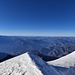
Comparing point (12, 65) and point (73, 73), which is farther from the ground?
point (12, 65)

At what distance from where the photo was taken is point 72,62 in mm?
20000

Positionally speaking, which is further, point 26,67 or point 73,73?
point 73,73

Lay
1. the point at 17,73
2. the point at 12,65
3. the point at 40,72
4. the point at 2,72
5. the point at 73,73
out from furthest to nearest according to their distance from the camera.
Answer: the point at 73,73
the point at 12,65
the point at 2,72
the point at 17,73
the point at 40,72

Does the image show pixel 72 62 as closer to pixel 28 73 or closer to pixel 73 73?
pixel 73 73

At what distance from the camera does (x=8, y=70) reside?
36.8 ft

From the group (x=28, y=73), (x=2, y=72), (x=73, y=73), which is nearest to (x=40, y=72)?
(x=28, y=73)

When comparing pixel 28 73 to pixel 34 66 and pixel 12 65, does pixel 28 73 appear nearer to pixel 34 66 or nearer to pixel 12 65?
pixel 34 66

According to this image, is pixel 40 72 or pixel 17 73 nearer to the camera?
pixel 40 72

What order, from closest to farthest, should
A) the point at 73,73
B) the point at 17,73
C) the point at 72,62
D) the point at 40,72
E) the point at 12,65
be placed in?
the point at 40,72 < the point at 17,73 < the point at 12,65 < the point at 73,73 < the point at 72,62

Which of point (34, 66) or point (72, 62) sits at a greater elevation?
point (34, 66)

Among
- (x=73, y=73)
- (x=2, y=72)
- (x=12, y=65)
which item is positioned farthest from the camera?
(x=73, y=73)

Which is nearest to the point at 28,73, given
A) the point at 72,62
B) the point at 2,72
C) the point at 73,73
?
the point at 2,72

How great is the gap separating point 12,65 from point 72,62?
10.2 m

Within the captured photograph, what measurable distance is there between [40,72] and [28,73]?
32.0 inches
